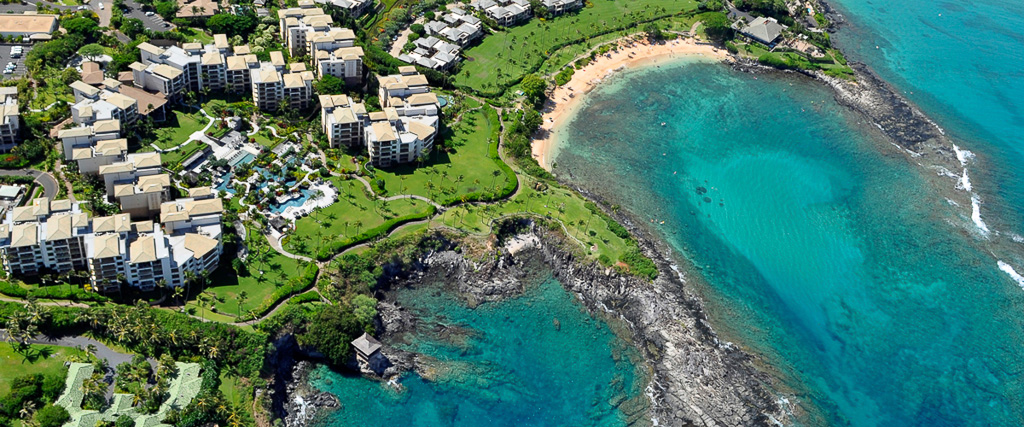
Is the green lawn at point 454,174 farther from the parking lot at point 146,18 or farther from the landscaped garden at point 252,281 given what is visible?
the parking lot at point 146,18

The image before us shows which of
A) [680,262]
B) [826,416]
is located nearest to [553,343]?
[680,262]

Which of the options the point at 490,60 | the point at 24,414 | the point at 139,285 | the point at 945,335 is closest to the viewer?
the point at 24,414

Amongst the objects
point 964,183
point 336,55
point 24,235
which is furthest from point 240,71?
point 964,183

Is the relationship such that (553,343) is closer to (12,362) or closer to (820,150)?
(12,362)

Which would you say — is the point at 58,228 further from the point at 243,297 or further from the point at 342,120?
the point at 342,120

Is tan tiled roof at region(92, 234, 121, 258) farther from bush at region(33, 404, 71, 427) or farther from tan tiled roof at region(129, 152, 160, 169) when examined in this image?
bush at region(33, 404, 71, 427)

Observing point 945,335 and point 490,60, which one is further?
point 490,60
